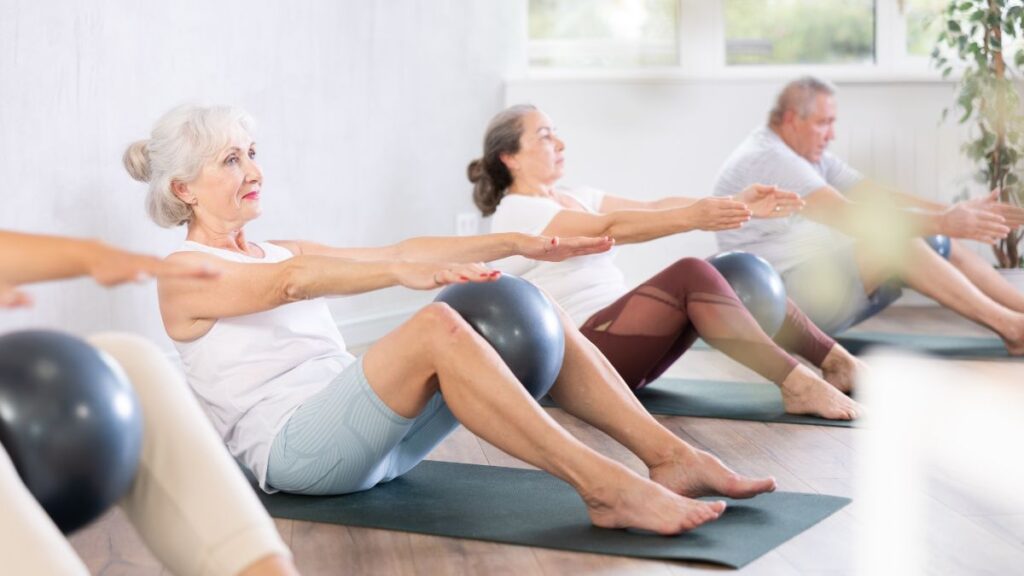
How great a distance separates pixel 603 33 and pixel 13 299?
5363 millimetres

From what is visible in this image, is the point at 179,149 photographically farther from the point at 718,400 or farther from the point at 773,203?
the point at 718,400

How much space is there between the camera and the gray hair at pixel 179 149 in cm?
260

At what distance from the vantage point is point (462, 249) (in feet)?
9.26

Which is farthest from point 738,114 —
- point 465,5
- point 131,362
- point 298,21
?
point 131,362

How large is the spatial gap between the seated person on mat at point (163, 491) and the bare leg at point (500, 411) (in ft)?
1.90

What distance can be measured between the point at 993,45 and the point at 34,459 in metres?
4.87

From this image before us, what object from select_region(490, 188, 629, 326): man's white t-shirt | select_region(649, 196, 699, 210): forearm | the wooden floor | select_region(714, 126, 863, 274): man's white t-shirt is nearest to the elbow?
the wooden floor

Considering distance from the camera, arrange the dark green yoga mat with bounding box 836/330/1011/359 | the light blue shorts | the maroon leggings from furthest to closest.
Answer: the dark green yoga mat with bounding box 836/330/1011/359
the maroon leggings
the light blue shorts

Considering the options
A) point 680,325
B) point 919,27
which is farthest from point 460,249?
point 919,27

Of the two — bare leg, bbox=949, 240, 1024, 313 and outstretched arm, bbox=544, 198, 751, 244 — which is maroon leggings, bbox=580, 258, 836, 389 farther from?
bare leg, bbox=949, 240, 1024, 313

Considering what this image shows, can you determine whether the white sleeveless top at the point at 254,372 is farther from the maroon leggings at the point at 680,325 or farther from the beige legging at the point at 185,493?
the maroon leggings at the point at 680,325

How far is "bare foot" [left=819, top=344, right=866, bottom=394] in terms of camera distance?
3.85 meters

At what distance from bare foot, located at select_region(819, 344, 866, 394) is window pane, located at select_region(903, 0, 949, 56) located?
2.95 meters

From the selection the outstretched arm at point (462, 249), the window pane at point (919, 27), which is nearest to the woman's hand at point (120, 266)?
the outstretched arm at point (462, 249)
